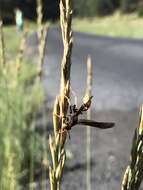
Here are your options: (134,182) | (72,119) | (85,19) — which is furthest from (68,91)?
(85,19)

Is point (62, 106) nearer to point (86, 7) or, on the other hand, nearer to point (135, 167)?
point (135, 167)

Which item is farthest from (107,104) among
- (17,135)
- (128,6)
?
(128,6)

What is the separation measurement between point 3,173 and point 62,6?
210cm

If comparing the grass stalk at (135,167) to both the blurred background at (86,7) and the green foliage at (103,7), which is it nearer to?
the blurred background at (86,7)

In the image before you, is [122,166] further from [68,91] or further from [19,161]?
[68,91]

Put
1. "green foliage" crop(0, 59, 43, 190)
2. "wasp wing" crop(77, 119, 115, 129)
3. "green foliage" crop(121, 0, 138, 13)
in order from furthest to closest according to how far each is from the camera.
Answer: "green foliage" crop(121, 0, 138, 13)
"green foliage" crop(0, 59, 43, 190)
"wasp wing" crop(77, 119, 115, 129)

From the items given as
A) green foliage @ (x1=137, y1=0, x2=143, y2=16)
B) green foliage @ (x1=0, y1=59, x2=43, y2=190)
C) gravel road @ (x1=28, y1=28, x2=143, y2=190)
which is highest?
green foliage @ (x1=0, y1=59, x2=43, y2=190)

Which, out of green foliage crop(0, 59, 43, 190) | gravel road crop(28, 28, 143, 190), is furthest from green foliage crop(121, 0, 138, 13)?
green foliage crop(0, 59, 43, 190)

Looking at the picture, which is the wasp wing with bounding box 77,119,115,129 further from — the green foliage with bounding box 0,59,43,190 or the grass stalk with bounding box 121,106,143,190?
the green foliage with bounding box 0,59,43,190

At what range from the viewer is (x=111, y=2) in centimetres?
4459

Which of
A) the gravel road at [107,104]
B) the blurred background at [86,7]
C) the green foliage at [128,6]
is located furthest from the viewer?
the green foliage at [128,6]

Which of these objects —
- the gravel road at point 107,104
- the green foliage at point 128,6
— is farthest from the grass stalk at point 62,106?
the green foliage at point 128,6

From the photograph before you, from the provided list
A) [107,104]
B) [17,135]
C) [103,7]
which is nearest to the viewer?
[17,135]

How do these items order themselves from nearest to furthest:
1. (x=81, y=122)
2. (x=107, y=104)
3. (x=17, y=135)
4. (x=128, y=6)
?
(x=81, y=122), (x=17, y=135), (x=107, y=104), (x=128, y=6)
